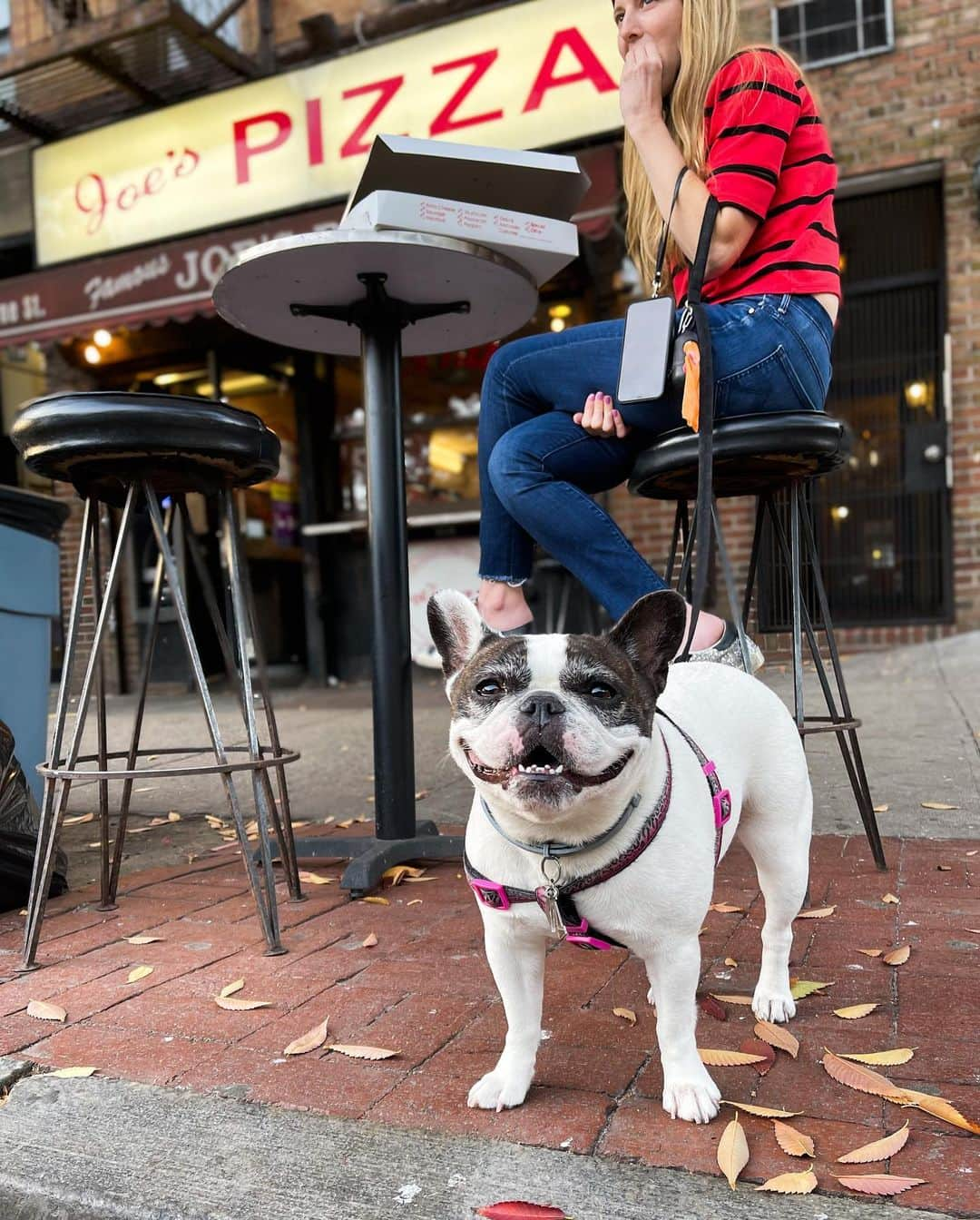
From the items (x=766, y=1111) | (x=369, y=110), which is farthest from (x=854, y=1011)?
(x=369, y=110)

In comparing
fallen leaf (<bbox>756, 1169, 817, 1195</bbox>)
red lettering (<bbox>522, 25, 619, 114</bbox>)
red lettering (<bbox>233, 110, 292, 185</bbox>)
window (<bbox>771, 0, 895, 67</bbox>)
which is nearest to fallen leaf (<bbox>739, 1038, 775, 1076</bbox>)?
fallen leaf (<bbox>756, 1169, 817, 1195</bbox>)

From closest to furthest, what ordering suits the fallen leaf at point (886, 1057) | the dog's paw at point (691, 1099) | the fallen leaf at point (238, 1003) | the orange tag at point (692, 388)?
the dog's paw at point (691, 1099), the fallen leaf at point (886, 1057), the fallen leaf at point (238, 1003), the orange tag at point (692, 388)

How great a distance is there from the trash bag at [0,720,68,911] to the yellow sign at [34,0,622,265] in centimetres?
602

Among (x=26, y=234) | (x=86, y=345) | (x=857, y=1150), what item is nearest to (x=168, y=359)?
(x=86, y=345)

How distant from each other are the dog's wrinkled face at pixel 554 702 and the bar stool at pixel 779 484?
587mm

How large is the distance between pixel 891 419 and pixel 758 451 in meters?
5.51

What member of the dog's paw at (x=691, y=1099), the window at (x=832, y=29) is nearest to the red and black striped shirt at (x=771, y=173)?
the dog's paw at (x=691, y=1099)

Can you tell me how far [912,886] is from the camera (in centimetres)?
262

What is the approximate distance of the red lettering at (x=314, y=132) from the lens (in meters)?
7.96

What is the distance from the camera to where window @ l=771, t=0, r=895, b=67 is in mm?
7125

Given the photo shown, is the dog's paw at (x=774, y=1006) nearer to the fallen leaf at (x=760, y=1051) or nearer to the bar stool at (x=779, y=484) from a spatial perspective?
the fallen leaf at (x=760, y=1051)

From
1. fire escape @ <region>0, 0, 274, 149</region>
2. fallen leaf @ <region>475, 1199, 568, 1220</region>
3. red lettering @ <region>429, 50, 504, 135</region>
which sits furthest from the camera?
fire escape @ <region>0, 0, 274, 149</region>

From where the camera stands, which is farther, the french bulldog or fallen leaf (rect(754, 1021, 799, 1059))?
fallen leaf (rect(754, 1021, 799, 1059))

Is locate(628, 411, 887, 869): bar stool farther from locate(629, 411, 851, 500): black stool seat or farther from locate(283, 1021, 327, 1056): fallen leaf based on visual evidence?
locate(283, 1021, 327, 1056): fallen leaf
